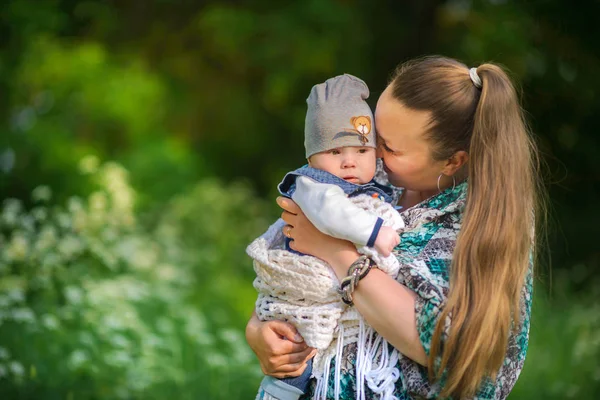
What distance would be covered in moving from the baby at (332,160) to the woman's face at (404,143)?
0.12ft

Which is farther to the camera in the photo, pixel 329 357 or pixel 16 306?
pixel 16 306

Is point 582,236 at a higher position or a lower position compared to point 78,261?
higher

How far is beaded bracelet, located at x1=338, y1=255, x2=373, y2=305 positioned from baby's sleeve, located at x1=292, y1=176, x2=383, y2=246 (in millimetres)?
46

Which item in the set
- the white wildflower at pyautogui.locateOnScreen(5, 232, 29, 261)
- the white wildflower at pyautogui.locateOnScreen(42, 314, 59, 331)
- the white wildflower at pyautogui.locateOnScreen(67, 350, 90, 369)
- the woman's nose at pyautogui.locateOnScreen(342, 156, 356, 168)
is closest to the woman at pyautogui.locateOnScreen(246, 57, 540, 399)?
the woman's nose at pyautogui.locateOnScreen(342, 156, 356, 168)

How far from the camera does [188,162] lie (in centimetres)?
691

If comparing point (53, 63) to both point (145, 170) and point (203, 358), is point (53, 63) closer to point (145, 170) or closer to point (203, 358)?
point (145, 170)

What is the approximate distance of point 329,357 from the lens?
1882 millimetres

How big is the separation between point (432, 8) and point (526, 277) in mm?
5341

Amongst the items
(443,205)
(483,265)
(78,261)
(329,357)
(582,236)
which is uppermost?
(582,236)

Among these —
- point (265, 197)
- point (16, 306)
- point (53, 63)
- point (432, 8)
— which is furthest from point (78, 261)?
point (432, 8)

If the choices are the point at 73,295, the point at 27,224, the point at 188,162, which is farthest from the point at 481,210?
the point at 188,162

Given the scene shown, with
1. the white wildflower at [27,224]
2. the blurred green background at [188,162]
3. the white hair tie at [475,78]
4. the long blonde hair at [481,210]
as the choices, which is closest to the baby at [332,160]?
the long blonde hair at [481,210]

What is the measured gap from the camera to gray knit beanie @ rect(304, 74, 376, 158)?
193cm

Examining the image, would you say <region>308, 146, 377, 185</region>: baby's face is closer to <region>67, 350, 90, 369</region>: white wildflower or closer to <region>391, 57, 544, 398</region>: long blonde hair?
<region>391, 57, 544, 398</region>: long blonde hair
